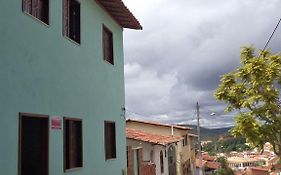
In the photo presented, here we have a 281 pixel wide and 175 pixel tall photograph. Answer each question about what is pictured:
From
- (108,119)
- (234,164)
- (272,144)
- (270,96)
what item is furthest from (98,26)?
(234,164)

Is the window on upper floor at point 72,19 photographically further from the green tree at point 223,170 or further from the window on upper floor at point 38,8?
the green tree at point 223,170

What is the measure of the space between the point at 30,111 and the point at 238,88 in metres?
7.45

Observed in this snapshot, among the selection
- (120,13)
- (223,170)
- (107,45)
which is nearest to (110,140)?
(107,45)

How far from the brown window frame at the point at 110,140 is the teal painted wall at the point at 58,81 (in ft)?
0.67

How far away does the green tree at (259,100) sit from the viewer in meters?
11.6

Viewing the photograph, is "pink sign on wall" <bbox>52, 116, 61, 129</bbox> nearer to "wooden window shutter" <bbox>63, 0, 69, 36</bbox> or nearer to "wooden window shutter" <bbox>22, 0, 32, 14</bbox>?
"wooden window shutter" <bbox>63, 0, 69, 36</bbox>

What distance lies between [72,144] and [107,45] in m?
4.79

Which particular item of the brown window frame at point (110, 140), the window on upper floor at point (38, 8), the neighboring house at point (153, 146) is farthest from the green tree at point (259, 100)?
the neighboring house at point (153, 146)

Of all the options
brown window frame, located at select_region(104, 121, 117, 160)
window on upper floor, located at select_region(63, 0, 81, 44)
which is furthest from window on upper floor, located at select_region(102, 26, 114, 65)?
window on upper floor, located at select_region(63, 0, 81, 44)

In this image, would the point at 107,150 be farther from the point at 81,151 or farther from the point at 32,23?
the point at 32,23

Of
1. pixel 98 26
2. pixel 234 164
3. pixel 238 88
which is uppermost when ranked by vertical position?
pixel 98 26

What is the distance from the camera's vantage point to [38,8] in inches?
319

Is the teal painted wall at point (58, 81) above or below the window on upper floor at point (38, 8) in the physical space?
below

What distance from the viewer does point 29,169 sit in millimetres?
7805
